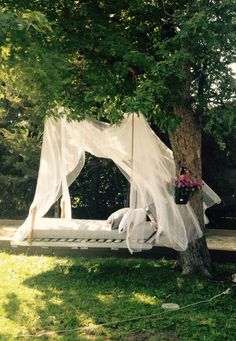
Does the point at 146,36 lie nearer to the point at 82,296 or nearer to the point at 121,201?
the point at 82,296

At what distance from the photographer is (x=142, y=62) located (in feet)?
20.0

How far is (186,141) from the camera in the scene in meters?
7.52

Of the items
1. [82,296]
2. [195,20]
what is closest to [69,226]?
[82,296]

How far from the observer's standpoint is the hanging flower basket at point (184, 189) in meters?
6.96

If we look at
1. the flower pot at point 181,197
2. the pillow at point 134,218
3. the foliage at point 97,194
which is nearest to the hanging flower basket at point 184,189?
the flower pot at point 181,197

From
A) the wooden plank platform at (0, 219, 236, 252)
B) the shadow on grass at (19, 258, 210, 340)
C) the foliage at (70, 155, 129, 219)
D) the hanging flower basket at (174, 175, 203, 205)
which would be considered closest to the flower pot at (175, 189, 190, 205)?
the hanging flower basket at (174, 175, 203, 205)

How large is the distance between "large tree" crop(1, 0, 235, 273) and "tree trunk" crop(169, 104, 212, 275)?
2cm

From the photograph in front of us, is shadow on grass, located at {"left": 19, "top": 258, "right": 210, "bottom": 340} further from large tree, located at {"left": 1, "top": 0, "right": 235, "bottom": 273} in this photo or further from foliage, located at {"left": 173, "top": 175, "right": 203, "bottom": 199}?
foliage, located at {"left": 173, "top": 175, "right": 203, "bottom": 199}

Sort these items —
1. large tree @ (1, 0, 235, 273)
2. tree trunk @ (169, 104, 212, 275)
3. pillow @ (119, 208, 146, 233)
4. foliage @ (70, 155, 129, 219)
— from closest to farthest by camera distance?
1. large tree @ (1, 0, 235, 273)
2. pillow @ (119, 208, 146, 233)
3. tree trunk @ (169, 104, 212, 275)
4. foliage @ (70, 155, 129, 219)

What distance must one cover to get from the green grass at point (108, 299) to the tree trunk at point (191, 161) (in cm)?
29

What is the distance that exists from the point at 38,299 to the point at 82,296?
627mm

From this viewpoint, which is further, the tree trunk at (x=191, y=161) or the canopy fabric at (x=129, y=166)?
the tree trunk at (x=191, y=161)

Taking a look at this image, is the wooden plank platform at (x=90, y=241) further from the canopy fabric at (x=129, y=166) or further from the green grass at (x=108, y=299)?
the green grass at (x=108, y=299)

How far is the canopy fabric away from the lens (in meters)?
7.24
